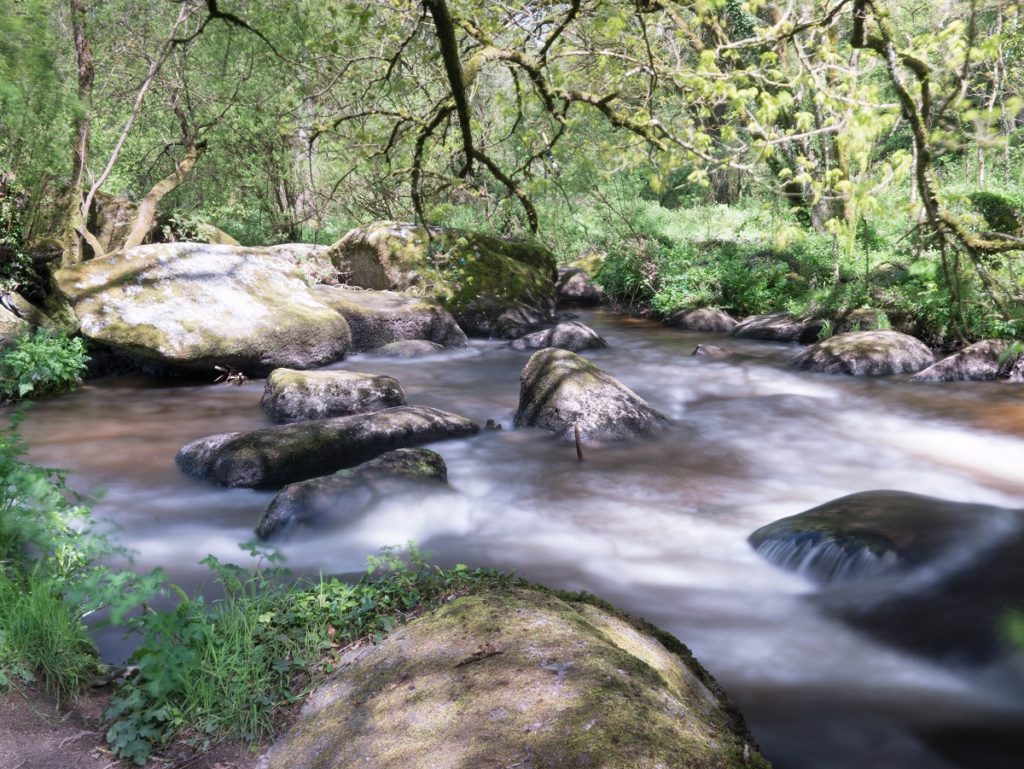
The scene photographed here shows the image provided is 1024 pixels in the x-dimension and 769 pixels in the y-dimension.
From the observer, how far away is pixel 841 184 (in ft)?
10.3

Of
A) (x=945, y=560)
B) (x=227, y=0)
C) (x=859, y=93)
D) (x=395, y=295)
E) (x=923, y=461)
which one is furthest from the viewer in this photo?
(x=395, y=295)

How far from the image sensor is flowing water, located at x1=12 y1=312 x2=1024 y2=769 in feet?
11.3

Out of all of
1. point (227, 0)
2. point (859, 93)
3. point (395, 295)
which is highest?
point (227, 0)

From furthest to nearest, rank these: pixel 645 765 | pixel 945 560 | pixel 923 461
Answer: pixel 923 461, pixel 945 560, pixel 645 765

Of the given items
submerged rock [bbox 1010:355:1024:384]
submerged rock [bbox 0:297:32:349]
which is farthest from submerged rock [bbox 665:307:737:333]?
submerged rock [bbox 0:297:32:349]

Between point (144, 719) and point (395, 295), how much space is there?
35.1 feet

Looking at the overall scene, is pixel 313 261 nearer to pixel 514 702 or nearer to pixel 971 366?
pixel 971 366

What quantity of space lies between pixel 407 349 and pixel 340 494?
21.5ft

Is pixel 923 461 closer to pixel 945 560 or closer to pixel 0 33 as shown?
pixel 945 560

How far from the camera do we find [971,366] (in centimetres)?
943

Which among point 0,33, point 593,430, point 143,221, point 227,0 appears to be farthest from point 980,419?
point 143,221

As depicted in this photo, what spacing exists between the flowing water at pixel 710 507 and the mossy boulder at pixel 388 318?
110 cm

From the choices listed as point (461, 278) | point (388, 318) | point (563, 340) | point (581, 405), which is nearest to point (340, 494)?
point (581, 405)

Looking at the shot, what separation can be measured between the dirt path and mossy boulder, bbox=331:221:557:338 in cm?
1056
